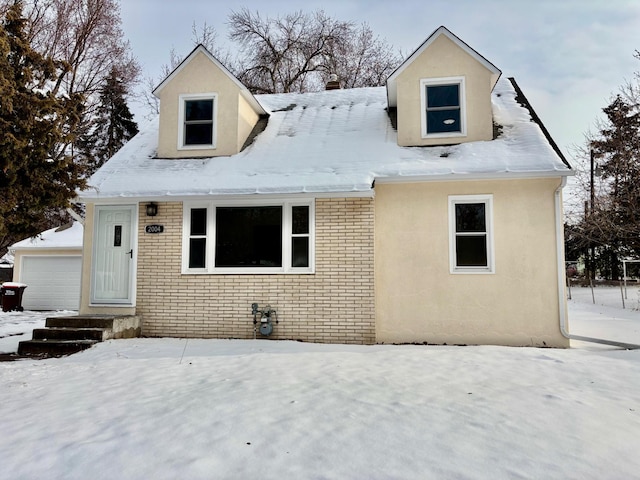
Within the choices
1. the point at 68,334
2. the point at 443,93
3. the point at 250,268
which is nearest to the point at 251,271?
the point at 250,268

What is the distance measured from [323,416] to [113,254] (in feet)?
21.9

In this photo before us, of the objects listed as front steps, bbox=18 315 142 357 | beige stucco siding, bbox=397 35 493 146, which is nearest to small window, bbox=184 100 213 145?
front steps, bbox=18 315 142 357

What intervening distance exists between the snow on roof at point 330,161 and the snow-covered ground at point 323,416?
319 cm

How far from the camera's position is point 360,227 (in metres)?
8.23

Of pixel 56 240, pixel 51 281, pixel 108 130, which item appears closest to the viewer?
pixel 51 281

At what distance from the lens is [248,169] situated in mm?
8953

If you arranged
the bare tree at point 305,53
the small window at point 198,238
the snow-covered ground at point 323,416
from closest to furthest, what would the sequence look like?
the snow-covered ground at point 323,416 < the small window at point 198,238 < the bare tree at point 305,53

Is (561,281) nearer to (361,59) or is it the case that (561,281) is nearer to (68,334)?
(68,334)

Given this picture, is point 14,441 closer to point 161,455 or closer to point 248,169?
point 161,455

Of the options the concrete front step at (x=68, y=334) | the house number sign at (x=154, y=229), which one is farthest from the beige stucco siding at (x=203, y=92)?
the concrete front step at (x=68, y=334)

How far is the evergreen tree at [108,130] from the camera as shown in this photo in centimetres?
2428

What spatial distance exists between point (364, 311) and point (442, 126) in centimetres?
423

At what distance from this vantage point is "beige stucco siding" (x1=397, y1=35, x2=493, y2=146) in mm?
8875

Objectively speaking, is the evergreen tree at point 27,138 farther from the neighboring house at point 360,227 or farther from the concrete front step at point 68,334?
→ the concrete front step at point 68,334
